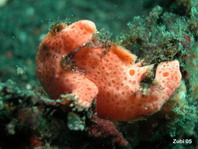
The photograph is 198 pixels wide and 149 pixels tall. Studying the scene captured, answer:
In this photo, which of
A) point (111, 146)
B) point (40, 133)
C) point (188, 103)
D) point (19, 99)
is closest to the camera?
point (19, 99)

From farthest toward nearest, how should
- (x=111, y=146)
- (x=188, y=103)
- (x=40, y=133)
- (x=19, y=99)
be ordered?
(x=188, y=103) < (x=111, y=146) < (x=40, y=133) < (x=19, y=99)

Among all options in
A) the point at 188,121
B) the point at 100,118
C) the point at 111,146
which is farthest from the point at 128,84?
the point at 188,121

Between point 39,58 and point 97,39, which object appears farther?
point 39,58

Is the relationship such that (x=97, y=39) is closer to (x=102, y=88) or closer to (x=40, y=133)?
(x=102, y=88)

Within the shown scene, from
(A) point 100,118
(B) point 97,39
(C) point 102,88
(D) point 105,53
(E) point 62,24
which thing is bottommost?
(A) point 100,118

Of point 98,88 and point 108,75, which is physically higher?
point 108,75

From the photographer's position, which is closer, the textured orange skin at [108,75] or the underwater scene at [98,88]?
the underwater scene at [98,88]

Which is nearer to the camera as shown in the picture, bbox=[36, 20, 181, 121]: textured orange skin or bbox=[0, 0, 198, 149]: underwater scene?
bbox=[0, 0, 198, 149]: underwater scene

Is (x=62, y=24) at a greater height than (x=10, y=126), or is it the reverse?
(x=62, y=24)
